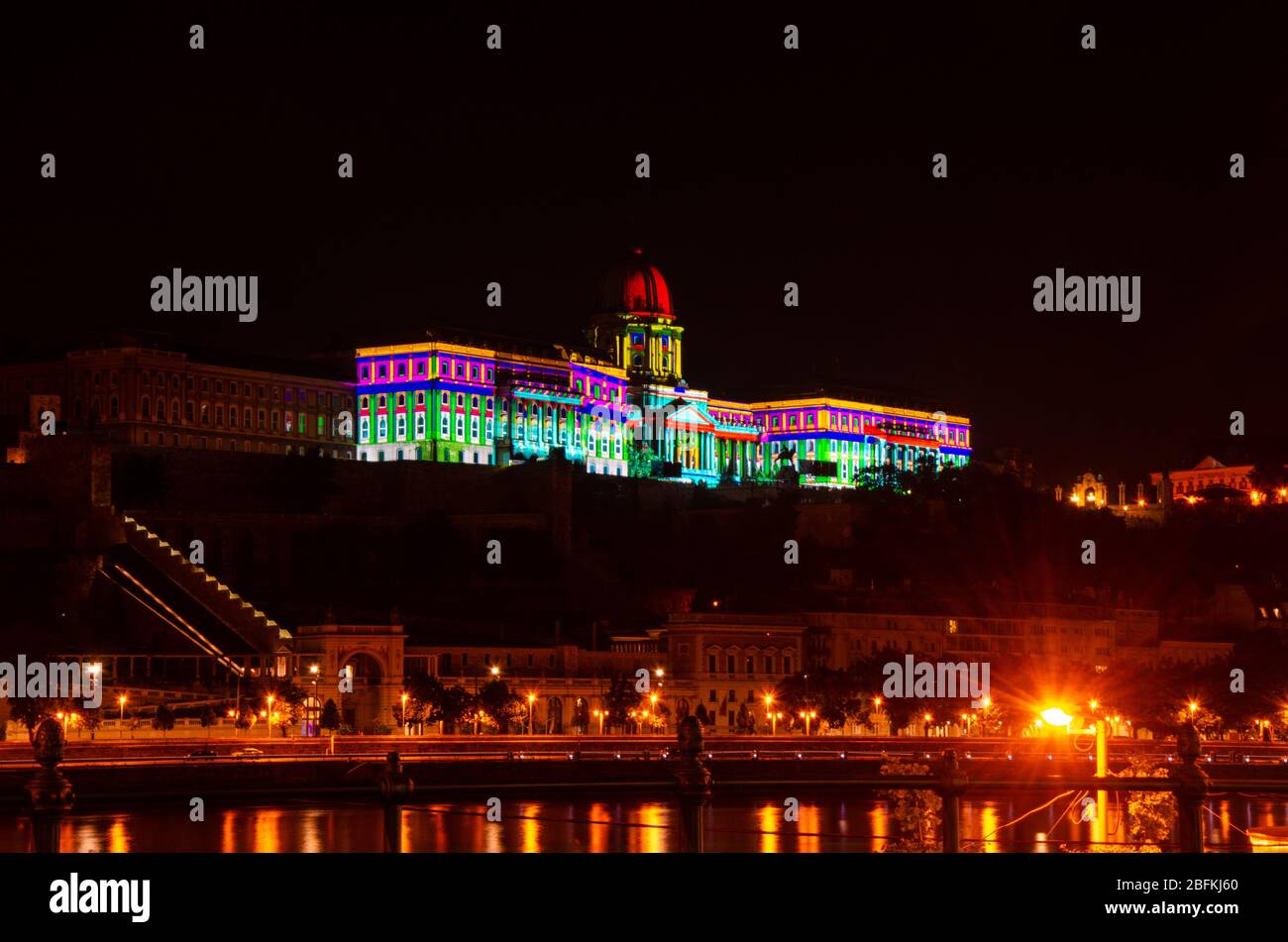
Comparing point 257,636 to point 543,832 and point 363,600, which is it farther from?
point 543,832

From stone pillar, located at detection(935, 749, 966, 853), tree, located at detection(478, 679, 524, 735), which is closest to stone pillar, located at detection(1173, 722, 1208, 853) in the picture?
stone pillar, located at detection(935, 749, 966, 853)

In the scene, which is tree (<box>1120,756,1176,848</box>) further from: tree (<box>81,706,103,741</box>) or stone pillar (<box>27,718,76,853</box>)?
tree (<box>81,706,103,741</box>)

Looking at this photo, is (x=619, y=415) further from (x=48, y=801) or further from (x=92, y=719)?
(x=48, y=801)

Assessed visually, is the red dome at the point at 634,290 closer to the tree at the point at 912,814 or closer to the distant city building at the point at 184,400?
the distant city building at the point at 184,400

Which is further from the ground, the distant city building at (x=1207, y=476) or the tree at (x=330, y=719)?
the distant city building at (x=1207, y=476)

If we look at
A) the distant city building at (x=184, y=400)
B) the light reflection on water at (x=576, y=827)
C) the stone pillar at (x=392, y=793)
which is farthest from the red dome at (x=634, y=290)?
the stone pillar at (x=392, y=793)

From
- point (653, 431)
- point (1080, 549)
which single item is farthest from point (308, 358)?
point (1080, 549)

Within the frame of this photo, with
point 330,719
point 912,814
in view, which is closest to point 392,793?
point 912,814
